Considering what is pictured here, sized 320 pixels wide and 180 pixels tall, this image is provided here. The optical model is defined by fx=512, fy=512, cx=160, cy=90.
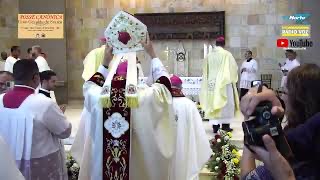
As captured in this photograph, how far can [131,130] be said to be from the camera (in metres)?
3.94

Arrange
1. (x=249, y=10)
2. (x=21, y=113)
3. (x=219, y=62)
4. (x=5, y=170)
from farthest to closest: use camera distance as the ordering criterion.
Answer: (x=249, y=10), (x=219, y=62), (x=21, y=113), (x=5, y=170)

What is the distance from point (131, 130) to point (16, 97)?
0.91 m

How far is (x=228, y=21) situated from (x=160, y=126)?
1187cm

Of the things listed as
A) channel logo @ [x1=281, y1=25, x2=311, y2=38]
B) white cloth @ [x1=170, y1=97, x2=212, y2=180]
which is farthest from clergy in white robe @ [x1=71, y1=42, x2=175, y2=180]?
channel logo @ [x1=281, y1=25, x2=311, y2=38]

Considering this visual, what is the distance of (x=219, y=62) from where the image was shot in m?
9.86

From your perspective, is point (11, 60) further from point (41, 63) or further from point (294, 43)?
point (294, 43)

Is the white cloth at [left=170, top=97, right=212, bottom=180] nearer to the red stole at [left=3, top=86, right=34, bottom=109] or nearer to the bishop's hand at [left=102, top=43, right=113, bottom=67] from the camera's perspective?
the bishop's hand at [left=102, top=43, right=113, bottom=67]

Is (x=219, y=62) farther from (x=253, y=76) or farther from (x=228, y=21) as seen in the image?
(x=228, y=21)

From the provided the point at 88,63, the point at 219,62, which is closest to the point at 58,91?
the point at 88,63

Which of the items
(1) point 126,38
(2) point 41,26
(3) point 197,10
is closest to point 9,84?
(1) point 126,38

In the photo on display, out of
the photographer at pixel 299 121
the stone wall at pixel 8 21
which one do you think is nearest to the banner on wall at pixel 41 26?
the stone wall at pixel 8 21

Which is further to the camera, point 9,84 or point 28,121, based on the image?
point 9,84

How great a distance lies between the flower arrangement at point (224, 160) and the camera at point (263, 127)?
3765 mm

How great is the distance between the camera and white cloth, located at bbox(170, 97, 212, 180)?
230 inches
